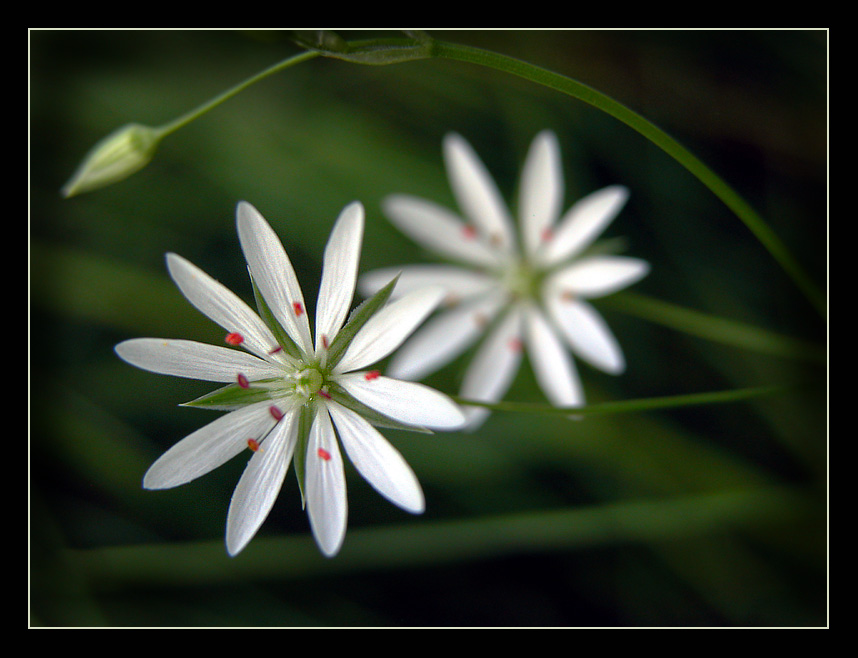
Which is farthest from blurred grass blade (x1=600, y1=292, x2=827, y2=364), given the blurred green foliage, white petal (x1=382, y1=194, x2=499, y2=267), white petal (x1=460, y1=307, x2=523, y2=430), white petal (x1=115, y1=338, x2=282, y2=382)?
white petal (x1=115, y1=338, x2=282, y2=382)

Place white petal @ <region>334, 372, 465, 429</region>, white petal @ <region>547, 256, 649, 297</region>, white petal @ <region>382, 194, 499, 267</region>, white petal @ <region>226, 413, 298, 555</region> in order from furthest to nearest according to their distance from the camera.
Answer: white petal @ <region>382, 194, 499, 267</region>, white petal @ <region>547, 256, 649, 297</region>, white petal @ <region>226, 413, 298, 555</region>, white petal @ <region>334, 372, 465, 429</region>

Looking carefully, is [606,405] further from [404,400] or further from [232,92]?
[232,92]

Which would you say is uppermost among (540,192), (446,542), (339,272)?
(540,192)

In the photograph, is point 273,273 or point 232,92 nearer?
point 232,92

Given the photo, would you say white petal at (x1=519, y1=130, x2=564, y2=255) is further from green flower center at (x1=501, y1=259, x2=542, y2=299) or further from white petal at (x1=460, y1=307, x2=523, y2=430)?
white petal at (x1=460, y1=307, x2=523, y2=430)

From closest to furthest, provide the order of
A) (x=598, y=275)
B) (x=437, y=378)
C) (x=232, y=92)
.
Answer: (x=232, y=92) → (x=598, y=275) → (x=437, y=378)

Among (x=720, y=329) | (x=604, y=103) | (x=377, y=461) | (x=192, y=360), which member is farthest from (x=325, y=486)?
(x=720, y=329)
